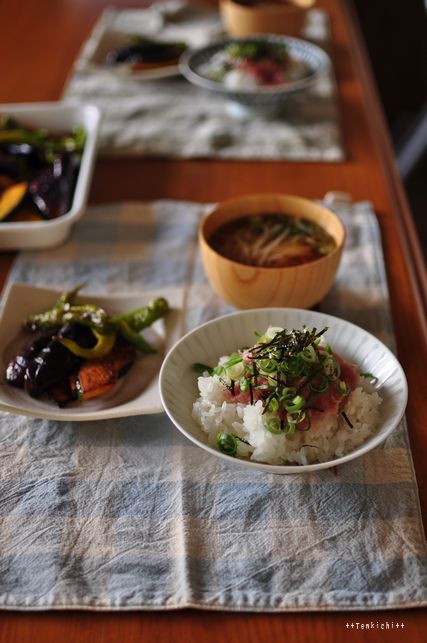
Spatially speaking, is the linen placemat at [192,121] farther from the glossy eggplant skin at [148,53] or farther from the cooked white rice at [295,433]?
the cooked white rice at [295,433]

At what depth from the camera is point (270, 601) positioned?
81 centimetres

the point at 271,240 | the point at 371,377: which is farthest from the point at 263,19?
the point at 371,377

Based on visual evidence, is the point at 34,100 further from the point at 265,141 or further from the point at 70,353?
the point at 70,353

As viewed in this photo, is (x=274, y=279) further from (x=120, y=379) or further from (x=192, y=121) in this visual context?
(x=192, y=121)

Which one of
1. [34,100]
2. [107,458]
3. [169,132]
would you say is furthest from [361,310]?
[34,100]

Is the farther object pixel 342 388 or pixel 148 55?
pixel 148 55

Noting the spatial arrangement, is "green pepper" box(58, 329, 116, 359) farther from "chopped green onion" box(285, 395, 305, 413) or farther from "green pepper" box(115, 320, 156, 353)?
"chopped green onion" box(285, 395, 305, 413)

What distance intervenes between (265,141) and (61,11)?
1.25 metres

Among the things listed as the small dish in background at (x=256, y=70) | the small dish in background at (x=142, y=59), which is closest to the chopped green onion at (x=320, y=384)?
the small dish in background at (x=256, y=70)

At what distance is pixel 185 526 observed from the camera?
0.90 meters

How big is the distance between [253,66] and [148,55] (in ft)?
1.43

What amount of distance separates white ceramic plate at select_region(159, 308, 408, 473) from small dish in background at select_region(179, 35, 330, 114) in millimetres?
930

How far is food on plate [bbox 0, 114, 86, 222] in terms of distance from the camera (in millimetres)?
1486

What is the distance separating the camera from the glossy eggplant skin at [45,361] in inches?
40.8
